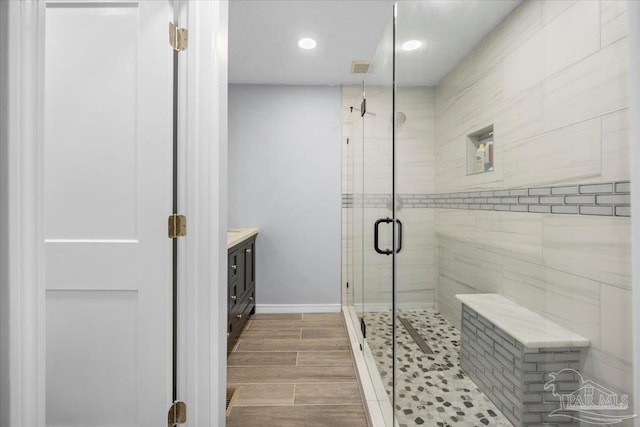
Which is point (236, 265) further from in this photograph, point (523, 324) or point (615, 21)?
point (615, 21)

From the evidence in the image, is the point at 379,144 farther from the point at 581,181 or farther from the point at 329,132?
the point at 329,132

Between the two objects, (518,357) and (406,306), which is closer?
(518,357)

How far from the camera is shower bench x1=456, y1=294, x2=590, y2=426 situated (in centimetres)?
72

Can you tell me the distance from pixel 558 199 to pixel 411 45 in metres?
0.86

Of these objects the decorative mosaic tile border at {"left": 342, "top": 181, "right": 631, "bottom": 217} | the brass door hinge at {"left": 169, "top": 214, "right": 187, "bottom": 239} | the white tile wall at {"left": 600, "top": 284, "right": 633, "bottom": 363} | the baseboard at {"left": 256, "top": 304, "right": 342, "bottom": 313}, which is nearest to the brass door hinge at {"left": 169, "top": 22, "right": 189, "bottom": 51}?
the brass door hinge at {"left": 169, "top": 214, "right": 187, "bottom": 239}

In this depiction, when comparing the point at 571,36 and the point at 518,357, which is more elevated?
the point at 571,36

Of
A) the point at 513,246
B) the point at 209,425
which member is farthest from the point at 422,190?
the point at 209,425

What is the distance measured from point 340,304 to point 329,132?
183cm

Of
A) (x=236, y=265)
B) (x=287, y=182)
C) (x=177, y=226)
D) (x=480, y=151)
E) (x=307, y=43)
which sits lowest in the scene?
(x=236, y=265)

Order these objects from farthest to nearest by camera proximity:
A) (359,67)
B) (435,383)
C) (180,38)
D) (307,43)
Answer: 1. (359,67)
2. (307,43)
3. (180,38)
4. (435,383)

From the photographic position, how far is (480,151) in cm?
93

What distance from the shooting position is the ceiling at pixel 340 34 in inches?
38.9

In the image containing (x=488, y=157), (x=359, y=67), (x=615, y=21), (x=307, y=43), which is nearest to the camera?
(x=615, y=21)

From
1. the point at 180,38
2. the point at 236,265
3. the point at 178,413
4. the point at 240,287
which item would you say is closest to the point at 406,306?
the point at 178,413
